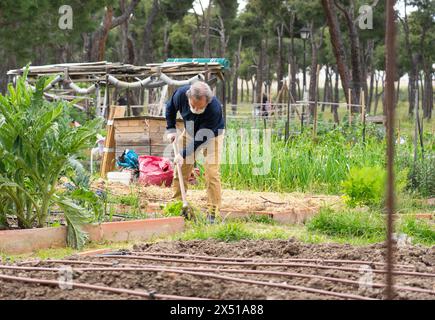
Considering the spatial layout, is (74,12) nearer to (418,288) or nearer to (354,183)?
(354,183)

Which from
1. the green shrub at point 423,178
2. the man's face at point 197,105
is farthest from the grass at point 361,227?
the green shrub at point 423,178

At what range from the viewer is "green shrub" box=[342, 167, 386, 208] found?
28.6 ft

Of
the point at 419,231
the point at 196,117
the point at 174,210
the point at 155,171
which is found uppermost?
the point at 196,117

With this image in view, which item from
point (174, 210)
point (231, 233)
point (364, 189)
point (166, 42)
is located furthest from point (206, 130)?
point (166, 42)

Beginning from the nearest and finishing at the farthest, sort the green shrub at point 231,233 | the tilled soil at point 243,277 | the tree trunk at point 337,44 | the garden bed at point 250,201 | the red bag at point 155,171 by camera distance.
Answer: the tilled soil at point 243,277 < the green shrub at point 231,233 < the garden bed at point 250,201 < the red bag at point 155,171 < the tree trunk at point 337,44

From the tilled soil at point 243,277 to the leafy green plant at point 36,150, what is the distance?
107cm

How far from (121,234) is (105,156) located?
5798 mm

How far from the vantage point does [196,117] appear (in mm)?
8789

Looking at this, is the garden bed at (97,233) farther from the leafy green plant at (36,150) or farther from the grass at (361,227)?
the grass at (361,227)

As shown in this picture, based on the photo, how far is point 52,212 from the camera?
8289 millimetres

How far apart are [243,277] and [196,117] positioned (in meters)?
4.11

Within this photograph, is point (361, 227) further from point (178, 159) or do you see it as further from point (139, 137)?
point (139, 137)

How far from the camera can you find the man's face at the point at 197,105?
8.42 meters

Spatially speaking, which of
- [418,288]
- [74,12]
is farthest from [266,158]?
[74,12]
